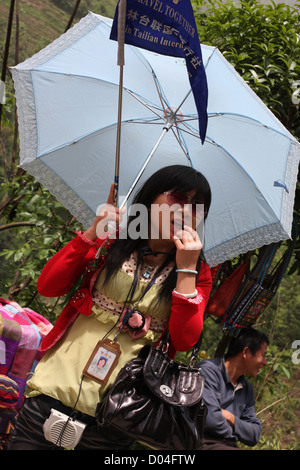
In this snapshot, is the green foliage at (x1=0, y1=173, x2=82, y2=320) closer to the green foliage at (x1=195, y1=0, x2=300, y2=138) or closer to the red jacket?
the green foliage at (x1=195, y1=0, x2=300, y2=138)

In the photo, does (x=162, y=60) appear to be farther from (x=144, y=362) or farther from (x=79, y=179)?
(x=144, y=362)

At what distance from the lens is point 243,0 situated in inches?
136

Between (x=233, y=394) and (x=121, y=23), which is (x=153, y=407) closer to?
(x=121, y=23)

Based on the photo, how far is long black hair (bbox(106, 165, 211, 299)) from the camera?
1.67 meters

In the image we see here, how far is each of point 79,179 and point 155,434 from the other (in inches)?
36.8

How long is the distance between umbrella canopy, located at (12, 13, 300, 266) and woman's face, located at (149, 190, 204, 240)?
1.22 feet

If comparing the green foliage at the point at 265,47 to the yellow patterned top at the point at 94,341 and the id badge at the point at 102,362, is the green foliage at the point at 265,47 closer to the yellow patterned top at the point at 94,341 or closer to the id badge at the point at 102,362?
the yellow patterned top at the point at 94,341

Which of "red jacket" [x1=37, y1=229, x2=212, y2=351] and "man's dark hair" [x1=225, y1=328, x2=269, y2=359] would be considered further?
"man's dark hair" [x1=225, y1=328, x2=269, y2=359]

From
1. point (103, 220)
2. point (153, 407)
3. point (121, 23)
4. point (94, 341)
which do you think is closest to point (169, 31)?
point (121, 23)

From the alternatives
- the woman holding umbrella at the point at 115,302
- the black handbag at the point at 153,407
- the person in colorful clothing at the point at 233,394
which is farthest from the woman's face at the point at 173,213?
the person in colorful clothing at the point at 233,394

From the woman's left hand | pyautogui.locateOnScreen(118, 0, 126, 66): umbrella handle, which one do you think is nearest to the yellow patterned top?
the woman's left hand

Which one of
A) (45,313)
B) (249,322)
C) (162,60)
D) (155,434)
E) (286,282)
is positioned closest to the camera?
(155,434)

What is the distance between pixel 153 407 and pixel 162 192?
2.02ft
